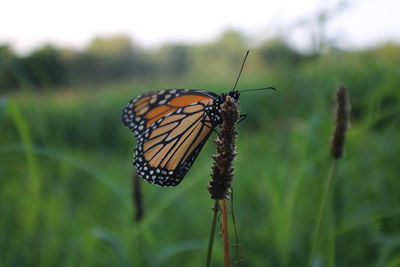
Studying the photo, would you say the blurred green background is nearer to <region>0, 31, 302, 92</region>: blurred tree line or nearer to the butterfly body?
<region>0, 31, 302, 92</region>: blurred tree line

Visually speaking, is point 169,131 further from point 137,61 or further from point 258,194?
point 137,61

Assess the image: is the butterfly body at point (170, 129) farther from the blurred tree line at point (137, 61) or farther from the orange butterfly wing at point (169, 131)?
the blurred tree line at point (137, 61)

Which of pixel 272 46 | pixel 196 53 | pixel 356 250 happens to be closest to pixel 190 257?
pixel 356 250

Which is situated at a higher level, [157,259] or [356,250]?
[157,259]

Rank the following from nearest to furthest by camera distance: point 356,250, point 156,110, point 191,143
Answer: point 191,143 < point 156,110 < point 356,250

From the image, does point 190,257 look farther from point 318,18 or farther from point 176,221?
point 318,18

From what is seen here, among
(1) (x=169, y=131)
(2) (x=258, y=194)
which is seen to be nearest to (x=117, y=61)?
(2) (x=258, y=194)

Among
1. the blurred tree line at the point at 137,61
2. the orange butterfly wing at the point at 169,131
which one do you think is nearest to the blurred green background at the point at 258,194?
the blurred tree line at the point at 137,61

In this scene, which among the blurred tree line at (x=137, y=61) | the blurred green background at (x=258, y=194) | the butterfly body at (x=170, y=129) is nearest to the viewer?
the butterfly body at (x=170, y=129)

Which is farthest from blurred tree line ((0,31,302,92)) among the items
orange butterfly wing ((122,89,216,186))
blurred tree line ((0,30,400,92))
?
orange butterfly wing ((122,89,216,186))
